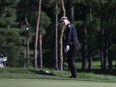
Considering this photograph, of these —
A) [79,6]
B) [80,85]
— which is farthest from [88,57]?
[80,85]

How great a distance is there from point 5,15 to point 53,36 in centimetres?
679

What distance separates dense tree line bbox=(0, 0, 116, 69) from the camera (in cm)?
4850

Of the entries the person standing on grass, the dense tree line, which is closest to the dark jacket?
the person standing on grass

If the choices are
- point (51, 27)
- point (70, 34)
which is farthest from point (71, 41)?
point (51, 27)

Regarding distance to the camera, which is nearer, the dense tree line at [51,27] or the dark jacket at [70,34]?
the dark jacket at [70,34]

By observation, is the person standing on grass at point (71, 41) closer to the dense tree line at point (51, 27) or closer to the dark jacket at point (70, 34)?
the dark jacket at point (70, 34)

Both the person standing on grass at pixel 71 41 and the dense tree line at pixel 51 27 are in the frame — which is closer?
the person standing on grass at pixel 71 41

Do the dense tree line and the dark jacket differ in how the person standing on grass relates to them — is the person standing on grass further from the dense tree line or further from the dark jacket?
the dense tree line

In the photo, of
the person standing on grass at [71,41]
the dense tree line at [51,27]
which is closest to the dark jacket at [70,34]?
the person standing on grass at [71,41]

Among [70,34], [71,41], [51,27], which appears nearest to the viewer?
[70,34]

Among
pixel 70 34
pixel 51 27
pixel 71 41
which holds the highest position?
pixel 70 34

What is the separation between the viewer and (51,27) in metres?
55.1

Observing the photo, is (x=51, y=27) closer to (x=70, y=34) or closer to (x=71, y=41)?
(x=71, y=41)

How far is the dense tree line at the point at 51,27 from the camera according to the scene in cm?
4850
